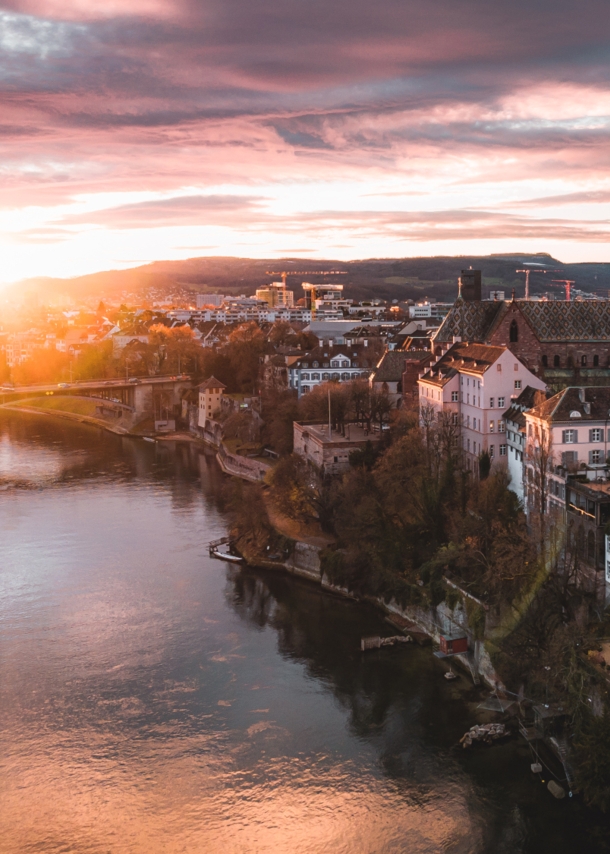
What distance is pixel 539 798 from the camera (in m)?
15.5

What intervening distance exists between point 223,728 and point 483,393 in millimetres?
12081

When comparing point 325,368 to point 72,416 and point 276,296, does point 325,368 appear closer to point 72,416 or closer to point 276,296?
point 72,416

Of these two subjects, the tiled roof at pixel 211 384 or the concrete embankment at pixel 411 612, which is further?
the tiled roof at pixel 211 384

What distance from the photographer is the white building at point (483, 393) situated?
1016 inches

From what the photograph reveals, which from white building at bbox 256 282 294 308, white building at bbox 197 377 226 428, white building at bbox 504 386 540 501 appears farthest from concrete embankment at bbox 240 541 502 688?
white building at bbox 256 282 294 308

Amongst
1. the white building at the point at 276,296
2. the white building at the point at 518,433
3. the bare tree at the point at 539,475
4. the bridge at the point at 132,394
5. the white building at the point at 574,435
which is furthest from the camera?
the white building at the point at 276,296

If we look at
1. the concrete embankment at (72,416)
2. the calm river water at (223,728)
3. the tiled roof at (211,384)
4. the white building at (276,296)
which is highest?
the white building at (276,296)

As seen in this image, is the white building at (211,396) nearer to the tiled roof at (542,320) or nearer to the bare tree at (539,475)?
the tiled roof at (542,320)

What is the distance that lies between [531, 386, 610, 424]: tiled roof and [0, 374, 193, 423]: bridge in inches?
1384

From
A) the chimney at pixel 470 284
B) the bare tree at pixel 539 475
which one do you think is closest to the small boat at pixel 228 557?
the bare tree at pixel 539 475

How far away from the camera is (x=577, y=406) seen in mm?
21828

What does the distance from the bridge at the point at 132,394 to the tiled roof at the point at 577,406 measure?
A: 35.2 metres

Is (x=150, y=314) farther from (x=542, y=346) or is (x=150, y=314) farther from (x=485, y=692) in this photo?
(x=485, y=692)

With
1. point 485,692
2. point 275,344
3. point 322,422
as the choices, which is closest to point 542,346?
point 322,422
